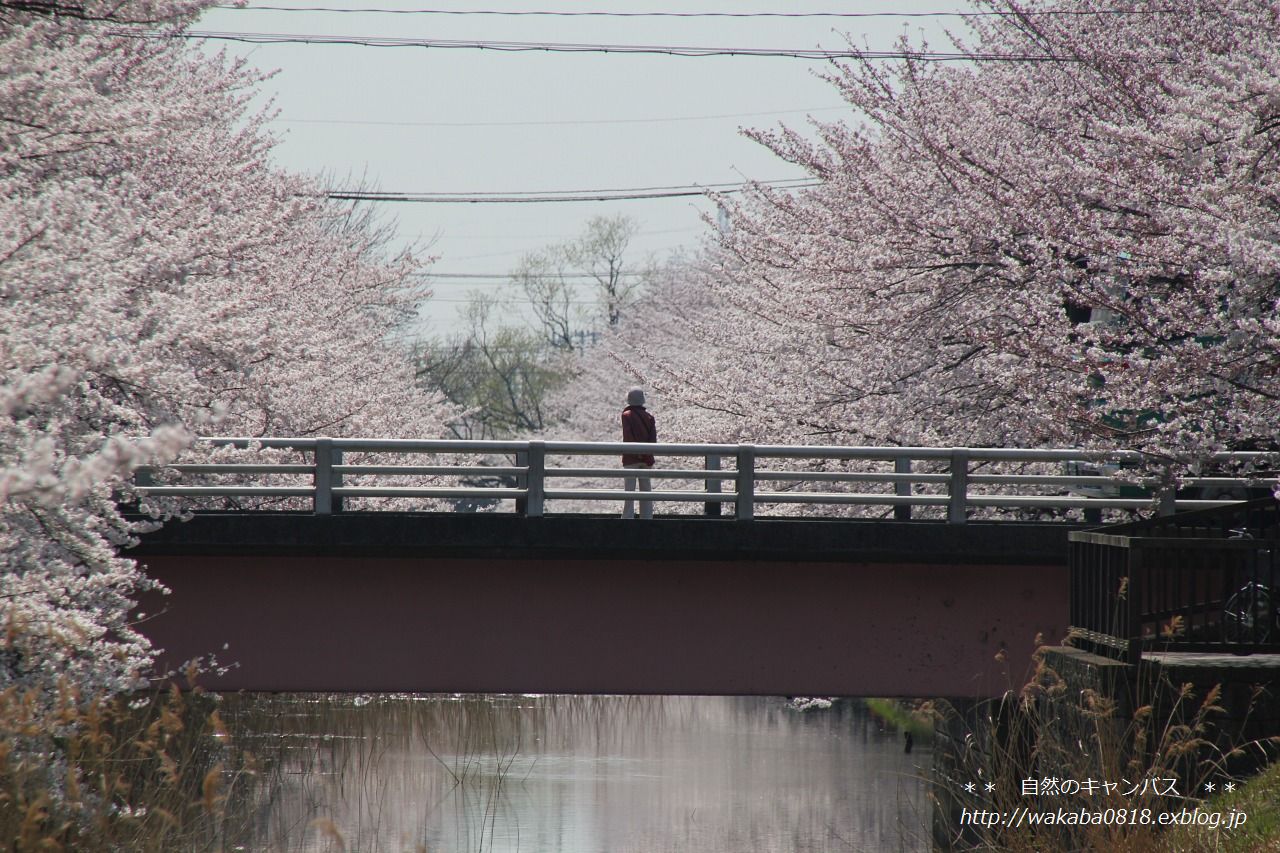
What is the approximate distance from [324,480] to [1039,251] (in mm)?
8674

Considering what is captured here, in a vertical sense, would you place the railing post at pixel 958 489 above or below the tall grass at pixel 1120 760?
above

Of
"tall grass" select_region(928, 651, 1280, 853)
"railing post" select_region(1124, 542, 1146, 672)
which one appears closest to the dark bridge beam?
"tall grass" select_region(928, 651, 1280, 853)

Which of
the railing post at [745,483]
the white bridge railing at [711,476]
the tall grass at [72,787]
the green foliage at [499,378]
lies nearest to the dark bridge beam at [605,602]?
the railing post at [745,483]

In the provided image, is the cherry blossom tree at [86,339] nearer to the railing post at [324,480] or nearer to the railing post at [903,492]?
the railing post at [324,480]

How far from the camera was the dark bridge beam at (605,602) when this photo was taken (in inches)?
503

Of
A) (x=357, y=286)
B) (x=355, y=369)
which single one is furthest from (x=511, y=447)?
(x=357, y=286)

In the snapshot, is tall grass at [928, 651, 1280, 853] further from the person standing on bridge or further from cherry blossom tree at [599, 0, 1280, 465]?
the person standing on bridge

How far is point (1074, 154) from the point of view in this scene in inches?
643

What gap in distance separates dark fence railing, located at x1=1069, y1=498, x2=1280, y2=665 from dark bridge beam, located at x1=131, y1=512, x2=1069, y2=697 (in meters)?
1.77

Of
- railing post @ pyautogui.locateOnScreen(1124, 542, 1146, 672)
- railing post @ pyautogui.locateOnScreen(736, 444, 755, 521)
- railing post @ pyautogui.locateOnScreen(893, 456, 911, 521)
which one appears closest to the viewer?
railing post @ pyautogui.locateOnScreen(1124, 542, 1146, 672)

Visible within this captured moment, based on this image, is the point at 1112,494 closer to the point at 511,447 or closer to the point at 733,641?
the point at 733,641

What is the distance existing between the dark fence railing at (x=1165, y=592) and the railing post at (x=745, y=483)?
309 centimetres

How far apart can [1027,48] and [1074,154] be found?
13.8ft

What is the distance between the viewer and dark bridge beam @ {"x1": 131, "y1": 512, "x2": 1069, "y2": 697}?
1278 centimetres
